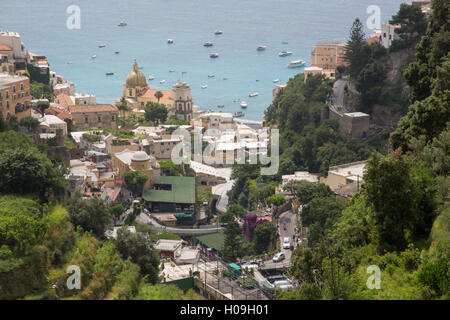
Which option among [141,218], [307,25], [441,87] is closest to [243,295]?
[441,87]

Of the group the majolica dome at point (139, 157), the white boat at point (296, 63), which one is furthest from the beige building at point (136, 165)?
the white boat at point (296, 63)

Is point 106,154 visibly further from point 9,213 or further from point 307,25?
point 307,25

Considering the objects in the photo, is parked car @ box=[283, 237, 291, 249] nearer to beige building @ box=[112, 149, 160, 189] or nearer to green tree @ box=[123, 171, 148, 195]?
green tree @ box=[123, 171, 148, 195]

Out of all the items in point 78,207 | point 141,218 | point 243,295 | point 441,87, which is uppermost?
point 441,87

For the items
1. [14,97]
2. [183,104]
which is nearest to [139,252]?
[14,97]

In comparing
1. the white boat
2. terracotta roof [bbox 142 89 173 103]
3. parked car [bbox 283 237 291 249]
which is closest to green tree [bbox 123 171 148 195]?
parked car [bbox 283 237 291 249]
